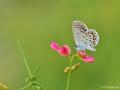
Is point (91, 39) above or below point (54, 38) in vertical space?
above

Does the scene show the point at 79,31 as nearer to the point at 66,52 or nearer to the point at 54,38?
the point at 66,52

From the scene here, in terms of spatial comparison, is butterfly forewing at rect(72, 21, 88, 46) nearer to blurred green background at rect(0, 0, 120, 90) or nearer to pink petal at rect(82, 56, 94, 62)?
pink petal at rect(82, 56, 94, 62)

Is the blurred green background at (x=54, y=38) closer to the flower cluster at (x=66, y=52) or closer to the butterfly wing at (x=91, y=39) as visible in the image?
the butterfly wing at (x=91, y=39)

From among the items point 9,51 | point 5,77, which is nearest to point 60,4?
point 9,51

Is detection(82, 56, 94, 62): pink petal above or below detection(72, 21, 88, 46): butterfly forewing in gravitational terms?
below

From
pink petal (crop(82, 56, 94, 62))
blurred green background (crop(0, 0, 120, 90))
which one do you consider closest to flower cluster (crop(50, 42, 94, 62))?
pink petal (crop(82, 56, 94, 62))

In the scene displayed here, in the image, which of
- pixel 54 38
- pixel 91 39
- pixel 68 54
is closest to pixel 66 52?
pixel 68 54

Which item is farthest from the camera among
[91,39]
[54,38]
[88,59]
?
[54,38]

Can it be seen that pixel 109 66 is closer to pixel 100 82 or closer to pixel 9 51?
pixel 100 82
